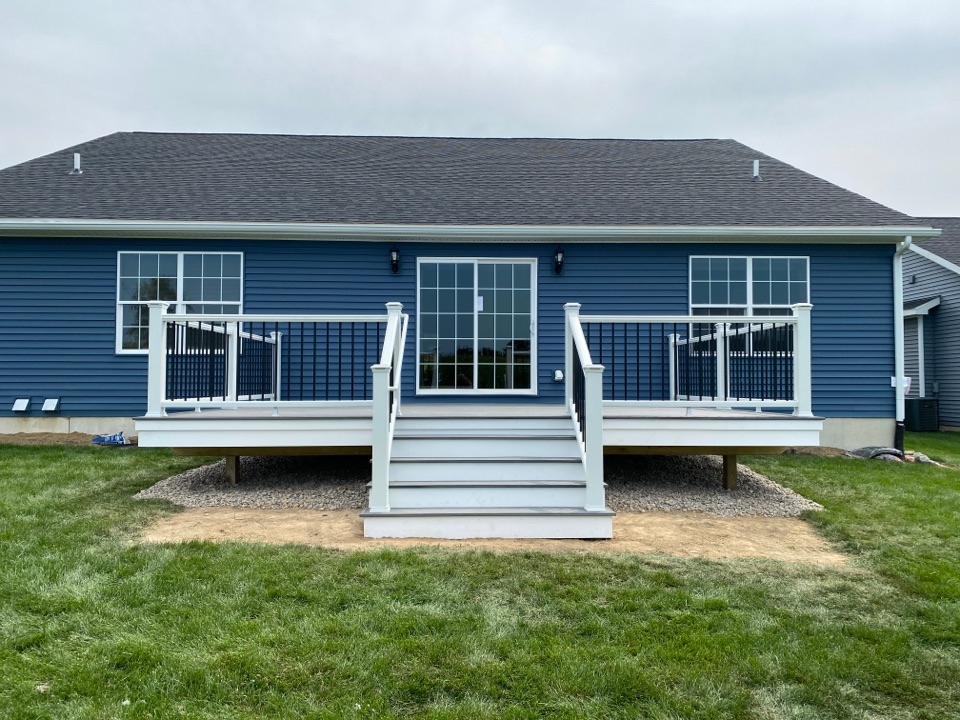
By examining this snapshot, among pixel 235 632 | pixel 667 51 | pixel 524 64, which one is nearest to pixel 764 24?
pixel 667 51

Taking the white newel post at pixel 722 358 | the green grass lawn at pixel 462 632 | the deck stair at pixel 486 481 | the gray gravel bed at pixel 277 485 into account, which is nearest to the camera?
the green grass lawn at pixel 462 632

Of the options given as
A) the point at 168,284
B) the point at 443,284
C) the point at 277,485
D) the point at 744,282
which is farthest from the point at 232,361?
the point at 744,282

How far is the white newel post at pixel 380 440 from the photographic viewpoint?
175 inches

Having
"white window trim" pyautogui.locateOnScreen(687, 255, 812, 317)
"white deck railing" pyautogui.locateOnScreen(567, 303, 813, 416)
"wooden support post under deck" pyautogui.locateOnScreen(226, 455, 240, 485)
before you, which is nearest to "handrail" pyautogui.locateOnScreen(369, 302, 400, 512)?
"white deck railing" pyautogui.locateOnScreen(567, 303, 813, 416)

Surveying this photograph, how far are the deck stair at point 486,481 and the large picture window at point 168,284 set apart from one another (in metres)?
4.14

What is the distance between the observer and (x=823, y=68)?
14.5 meters

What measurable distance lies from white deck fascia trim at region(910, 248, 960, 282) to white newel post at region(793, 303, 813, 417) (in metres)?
11.0

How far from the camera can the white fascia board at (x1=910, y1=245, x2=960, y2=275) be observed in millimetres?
13620

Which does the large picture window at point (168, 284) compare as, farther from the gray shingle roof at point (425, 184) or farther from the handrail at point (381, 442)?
the handrail at point (381, 442)

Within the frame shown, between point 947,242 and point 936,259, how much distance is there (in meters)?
1.71

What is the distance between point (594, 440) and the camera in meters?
4.56

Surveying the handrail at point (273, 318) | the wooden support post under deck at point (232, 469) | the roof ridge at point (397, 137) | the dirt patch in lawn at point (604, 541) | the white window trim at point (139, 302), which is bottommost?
the dirt patch in lawn at point (604, 541)

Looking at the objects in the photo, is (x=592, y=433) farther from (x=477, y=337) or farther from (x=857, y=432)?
(x=857, y=432)

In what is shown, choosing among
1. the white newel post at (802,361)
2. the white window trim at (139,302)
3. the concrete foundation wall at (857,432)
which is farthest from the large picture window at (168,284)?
the concrete foundation wall at (857,432)
